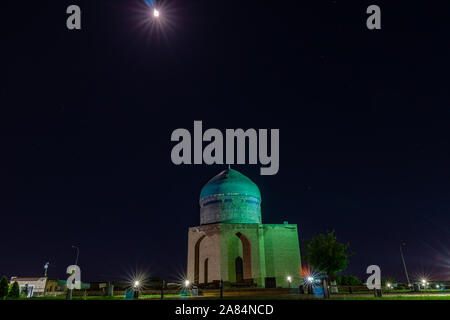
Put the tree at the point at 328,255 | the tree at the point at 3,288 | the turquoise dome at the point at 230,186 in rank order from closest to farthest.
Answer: the tree at the point at 3,288
the tree at the point at 328,255
the turquoise dome at the point at 230,186

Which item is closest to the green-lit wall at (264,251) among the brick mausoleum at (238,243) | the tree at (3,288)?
the brick mausoleum at (238,243)

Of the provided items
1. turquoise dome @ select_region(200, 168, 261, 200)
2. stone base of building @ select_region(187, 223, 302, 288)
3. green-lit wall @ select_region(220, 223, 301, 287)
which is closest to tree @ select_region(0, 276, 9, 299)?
stone base of building @ select_region(187, 223, 302, 288)

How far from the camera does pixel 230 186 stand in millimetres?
36844

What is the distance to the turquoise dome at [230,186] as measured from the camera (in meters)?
36.8

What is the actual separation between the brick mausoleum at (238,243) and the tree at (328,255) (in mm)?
5047

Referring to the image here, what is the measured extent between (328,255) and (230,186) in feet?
43.9

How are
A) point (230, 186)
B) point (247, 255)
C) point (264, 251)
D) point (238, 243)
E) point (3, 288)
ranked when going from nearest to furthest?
1. point (3, 288)
2. point (247, 255)
3. point (264, 251)
4. point (238, 243)
5. point (230, 186)

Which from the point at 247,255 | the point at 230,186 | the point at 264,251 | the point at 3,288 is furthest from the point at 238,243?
the point at 3,288

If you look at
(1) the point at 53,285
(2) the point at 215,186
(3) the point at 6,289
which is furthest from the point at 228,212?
(1) the point at 53,285

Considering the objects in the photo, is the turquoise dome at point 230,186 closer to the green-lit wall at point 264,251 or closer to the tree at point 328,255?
the green-lit wall at point 264,251

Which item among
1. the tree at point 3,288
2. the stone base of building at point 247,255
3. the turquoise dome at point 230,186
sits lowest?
the tree at point 3,288

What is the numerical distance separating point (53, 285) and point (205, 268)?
95.0ft

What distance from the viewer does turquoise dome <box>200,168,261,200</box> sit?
1448 inches

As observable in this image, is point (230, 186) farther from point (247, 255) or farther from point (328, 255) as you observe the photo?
point (328, 255)
